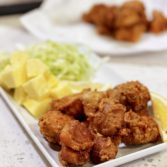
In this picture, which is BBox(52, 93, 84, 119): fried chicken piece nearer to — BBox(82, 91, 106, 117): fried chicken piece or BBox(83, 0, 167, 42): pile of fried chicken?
BBox(82, 91, 106, 117): fried chicken piece

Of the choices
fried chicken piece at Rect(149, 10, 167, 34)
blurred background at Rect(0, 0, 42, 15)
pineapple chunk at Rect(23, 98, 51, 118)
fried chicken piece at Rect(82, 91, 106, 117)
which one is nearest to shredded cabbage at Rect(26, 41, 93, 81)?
pineapple chunk at Rect(23, 98, 51, 118)

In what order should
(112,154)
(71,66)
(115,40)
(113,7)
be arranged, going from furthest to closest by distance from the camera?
1. (113,7)
2. (115,40)
3. (71,66)
4. (112,154)

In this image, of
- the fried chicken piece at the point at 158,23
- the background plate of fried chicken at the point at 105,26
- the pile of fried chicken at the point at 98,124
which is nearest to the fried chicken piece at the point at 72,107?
the pile of fried chicken at the point at 98,124

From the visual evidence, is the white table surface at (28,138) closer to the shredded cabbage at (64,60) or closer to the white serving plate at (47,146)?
the white serving plate at (47,146)

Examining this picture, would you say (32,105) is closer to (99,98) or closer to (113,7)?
(99,98)

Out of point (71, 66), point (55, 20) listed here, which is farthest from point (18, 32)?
point (71, 66)
